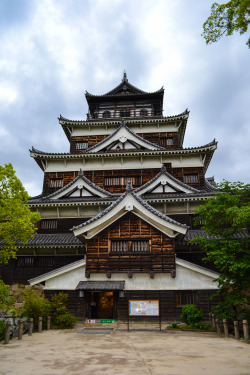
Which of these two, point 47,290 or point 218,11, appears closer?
point 218,11

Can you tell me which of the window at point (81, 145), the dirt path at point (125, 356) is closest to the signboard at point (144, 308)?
the dirt path at point (125, 356)

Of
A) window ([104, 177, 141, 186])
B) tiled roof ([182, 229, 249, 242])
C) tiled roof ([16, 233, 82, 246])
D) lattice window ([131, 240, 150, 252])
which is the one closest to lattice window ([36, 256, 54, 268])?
tiled roof ([16, 233, 82, 246])

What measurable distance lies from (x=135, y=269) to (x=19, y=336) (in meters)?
7.34

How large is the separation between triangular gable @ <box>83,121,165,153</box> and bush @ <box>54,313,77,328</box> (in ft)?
50.8

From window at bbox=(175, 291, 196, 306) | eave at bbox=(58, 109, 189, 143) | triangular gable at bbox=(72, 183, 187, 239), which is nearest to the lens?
window at bbox=(175, 291, 196, 306)

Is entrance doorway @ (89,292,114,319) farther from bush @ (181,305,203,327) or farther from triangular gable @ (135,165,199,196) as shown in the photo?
triangular gable @ (135,165,199,196)

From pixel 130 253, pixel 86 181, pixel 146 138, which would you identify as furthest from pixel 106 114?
pixel 130 253

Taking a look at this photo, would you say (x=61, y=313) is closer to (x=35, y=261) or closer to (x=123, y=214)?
(x=35, y=261)

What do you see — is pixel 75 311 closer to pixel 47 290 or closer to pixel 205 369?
pixel 47 290

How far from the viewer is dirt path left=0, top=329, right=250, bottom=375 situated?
659 centimetres

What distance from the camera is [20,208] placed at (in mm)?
12391

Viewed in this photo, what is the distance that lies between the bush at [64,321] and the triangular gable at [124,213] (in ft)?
15.4

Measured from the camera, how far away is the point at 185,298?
52.5ft

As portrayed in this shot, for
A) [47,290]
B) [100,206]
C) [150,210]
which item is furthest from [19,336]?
[100,206]
